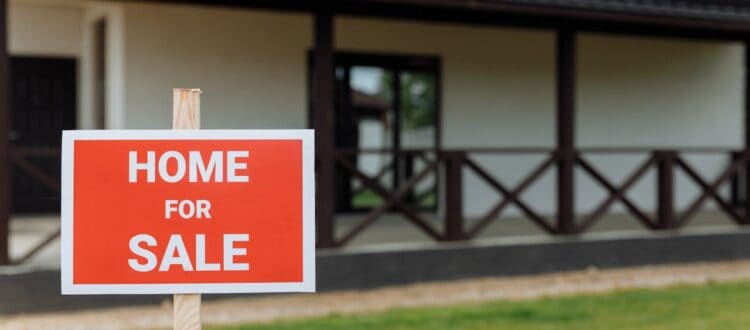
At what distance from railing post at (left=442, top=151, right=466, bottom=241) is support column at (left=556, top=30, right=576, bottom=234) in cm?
97

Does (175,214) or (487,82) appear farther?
(487,82)

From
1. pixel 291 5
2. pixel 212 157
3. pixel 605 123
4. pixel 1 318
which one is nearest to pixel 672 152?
pixel 605 123

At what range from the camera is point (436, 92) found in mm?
10125

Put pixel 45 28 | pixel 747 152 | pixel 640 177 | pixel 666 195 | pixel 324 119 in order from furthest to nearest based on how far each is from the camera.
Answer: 1. pixel 45 28
2. pixel 747 152
3. pixel 666 195
4. pixel 640 177
5. pixel 324 119

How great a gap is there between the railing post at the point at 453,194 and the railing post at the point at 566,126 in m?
0.96

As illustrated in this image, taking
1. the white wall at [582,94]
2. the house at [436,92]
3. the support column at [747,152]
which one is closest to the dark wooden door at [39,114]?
the house at [436,92]

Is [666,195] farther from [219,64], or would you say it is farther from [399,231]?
[219,64]

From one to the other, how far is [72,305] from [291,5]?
2747 mm

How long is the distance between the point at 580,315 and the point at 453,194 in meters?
1.82

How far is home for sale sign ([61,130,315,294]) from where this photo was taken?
2.67 meters

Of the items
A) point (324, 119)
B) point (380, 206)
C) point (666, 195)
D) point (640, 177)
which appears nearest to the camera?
point (324, 119)

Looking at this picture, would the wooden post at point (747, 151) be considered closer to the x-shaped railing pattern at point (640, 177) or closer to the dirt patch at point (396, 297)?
the x-shaped railing pattern at point (640, 177)

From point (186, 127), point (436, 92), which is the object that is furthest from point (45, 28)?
point (186, 127)

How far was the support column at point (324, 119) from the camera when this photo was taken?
7117mm
